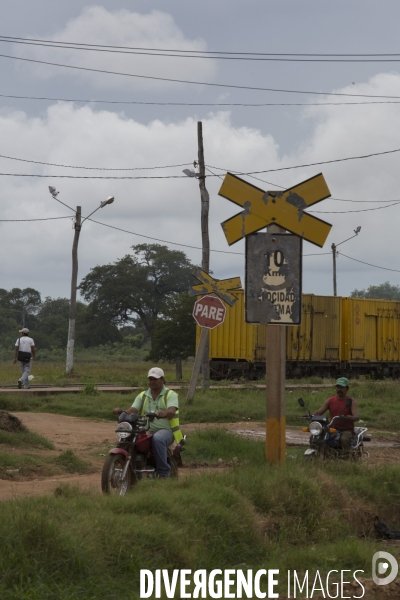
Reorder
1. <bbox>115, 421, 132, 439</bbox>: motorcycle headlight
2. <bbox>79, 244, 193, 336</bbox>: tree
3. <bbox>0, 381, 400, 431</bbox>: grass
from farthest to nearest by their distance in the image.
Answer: <bbox>79, 244, 193, 336</bbox>: tree, <bbox>0, 381, 400, 431</bbox>: grass, <bbox>115, 421, 132, 439</bbox>: motorcycle headlight

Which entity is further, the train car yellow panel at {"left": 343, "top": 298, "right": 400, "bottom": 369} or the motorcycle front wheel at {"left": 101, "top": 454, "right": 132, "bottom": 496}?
the train car yellow panel at {"left": 343, "top": 298, "right": 400, "bottom": 369}

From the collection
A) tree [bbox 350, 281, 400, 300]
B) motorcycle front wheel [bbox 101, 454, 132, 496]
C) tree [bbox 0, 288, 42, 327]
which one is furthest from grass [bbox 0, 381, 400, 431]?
tree [bbox 350, 281, 400, 300]

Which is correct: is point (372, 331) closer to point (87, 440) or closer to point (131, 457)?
point (87, 440)

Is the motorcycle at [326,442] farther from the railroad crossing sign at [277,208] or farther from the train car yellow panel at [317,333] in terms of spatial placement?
the train car yellow panel at [317,333]

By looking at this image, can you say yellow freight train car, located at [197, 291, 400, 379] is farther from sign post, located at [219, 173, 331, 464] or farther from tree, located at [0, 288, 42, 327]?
tree, located at [0, 288, 42, 327]

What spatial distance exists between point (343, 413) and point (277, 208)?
297cm

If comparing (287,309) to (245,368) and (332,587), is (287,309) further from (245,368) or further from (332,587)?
(245,368)

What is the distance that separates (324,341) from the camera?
114 feet

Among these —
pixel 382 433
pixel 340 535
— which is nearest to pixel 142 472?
pixel 340 535

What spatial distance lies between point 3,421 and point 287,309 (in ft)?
20.6

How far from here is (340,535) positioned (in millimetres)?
8086

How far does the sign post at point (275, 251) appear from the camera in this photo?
30.3 feet

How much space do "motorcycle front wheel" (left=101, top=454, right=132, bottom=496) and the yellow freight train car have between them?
22.7 meters

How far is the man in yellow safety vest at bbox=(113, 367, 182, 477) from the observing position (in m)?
8.95
